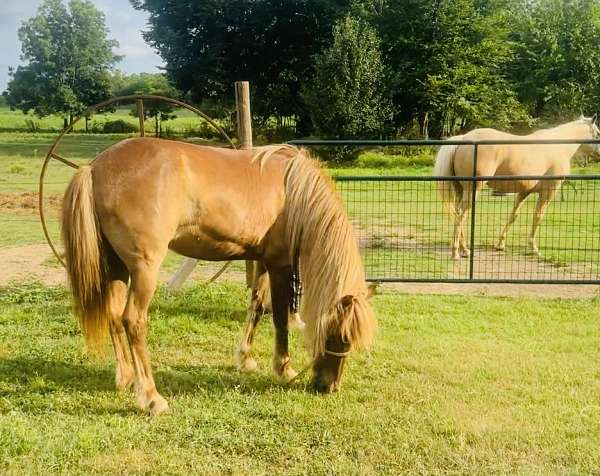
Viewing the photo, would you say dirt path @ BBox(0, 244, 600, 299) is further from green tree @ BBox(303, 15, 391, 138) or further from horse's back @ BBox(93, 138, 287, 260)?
green tree @ BBox(303, 15, 391, 138)

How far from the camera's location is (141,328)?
331 centimetres

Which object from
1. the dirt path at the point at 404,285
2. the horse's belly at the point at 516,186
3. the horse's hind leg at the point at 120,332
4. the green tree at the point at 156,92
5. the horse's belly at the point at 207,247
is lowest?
the dirt path at the point at 404,285

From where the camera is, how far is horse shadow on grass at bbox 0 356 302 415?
3398mm

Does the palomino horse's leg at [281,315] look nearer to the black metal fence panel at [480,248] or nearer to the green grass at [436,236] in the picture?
the black metal fence panel at [480,248]

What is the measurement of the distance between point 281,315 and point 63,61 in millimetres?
52596

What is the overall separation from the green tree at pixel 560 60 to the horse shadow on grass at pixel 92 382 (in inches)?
1075

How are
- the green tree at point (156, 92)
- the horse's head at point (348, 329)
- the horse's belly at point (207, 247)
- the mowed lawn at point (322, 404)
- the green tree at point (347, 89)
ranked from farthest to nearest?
the green tree at point (156, 92)
the green tree at point (347, 89)
the horse's belly at point (207, 247)
the horse's head at point (348, 329)
the mowed lawn at point (322, 404)

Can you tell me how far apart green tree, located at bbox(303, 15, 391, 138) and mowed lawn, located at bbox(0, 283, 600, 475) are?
17.0 metres

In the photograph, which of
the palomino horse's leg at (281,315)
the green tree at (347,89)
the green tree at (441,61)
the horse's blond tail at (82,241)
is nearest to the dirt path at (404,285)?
the palomino horse's leg at (281,315)

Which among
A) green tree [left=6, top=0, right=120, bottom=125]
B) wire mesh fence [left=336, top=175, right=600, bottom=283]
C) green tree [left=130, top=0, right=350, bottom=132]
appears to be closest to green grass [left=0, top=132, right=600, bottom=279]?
wire mesh fence [left=336, top=175, right=600, bottom=283]

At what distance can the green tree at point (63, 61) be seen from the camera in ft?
152

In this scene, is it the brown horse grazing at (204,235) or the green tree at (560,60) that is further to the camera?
the green tree at (560,60)

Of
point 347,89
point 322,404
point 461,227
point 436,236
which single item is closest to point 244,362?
point 322,404

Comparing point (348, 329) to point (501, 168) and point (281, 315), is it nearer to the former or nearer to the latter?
point (281, 315)
